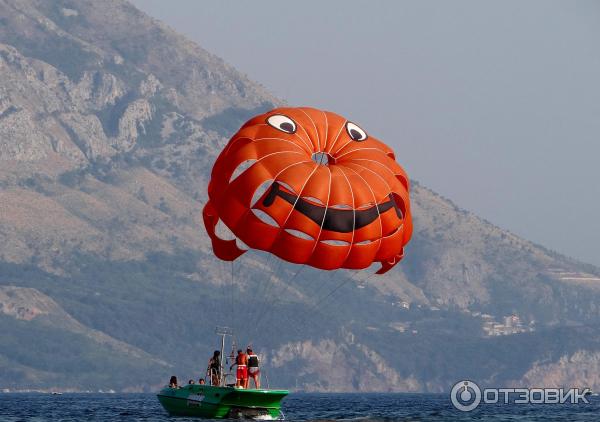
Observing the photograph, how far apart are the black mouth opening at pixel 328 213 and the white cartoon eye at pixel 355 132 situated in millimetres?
7172

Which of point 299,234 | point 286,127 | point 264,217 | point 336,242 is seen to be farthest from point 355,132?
point 264,217

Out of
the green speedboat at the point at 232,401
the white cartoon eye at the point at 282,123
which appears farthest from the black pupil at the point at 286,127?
the green speedboat at the point at 232,401

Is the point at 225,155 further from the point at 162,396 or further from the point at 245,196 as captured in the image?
the point at 162,396

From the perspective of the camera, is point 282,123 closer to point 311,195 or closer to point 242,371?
point 311,195

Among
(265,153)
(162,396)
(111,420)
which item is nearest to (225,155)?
(265,153)

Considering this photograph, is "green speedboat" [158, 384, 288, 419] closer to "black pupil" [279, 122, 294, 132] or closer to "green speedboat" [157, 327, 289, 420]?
"green speedboat" [157, 327, 289, 420]

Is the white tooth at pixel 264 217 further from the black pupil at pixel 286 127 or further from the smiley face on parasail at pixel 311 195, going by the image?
the black pupil at pixel 286 127

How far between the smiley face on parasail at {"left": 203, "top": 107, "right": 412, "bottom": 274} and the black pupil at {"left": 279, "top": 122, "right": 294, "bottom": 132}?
7 cm

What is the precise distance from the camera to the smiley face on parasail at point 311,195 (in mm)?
107250

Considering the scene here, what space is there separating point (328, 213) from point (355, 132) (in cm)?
912

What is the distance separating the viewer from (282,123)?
112 metres

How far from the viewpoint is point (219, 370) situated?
392 ft

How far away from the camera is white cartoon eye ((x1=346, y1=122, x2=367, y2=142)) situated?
11350 cm

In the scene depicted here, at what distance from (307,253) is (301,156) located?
692 centimetres
